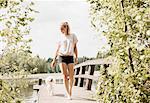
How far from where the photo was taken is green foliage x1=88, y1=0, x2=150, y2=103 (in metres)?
2.80

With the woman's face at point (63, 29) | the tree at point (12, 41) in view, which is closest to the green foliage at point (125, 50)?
the tree at point (12, 41)

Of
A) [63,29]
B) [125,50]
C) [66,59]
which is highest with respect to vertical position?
[63,29]

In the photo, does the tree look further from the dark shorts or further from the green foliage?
the dark shorts

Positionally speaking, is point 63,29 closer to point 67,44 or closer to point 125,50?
point 67,44

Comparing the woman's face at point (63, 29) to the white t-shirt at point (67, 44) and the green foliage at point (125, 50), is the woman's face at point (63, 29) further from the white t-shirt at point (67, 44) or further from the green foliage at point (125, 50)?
the green foliage at point (125, 50)

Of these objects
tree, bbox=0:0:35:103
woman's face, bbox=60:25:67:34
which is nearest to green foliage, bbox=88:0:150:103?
tree, bbox=0:0:35:103

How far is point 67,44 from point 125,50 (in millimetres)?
4517

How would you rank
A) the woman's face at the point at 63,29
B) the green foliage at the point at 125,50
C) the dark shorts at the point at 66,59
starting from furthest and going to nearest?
the dark shorts at the point at 66,59 < the woman's face at the point at 63,29 < the green foliage at the point at 125,50

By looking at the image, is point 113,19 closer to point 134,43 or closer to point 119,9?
point 119,9

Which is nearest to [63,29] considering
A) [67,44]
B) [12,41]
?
[67,44]

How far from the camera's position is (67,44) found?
7.41m

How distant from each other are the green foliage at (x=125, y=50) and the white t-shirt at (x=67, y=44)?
4145 mm

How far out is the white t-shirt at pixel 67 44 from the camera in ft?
24.2

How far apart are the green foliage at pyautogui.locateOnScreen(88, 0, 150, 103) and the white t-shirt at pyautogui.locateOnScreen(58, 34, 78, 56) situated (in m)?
4.15
